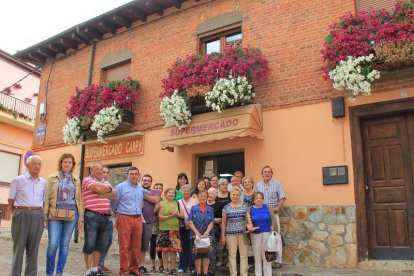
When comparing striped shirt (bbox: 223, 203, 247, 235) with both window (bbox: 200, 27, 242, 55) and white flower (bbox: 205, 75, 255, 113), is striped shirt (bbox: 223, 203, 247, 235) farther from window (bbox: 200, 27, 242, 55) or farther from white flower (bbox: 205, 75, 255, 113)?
window (bbox: 200, 27, 242, 55)

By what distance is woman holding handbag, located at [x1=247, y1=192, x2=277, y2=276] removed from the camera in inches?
256

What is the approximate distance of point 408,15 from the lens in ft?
22.2

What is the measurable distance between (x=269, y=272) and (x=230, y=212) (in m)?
1.15

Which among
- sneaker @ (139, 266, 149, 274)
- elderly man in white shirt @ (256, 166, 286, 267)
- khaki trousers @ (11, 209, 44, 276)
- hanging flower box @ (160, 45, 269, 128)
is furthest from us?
hanging flower box @ (160, 45, 269, 128)

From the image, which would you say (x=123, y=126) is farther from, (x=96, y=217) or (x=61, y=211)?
(x=61, y=211)

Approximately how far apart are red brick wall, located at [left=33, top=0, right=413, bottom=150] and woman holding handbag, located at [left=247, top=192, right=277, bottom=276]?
2648 millimetres

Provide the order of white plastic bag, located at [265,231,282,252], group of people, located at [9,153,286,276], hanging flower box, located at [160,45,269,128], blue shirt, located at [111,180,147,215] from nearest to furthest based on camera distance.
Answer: group of people, located at [9,153,286,276] → white plastic bag, located at [265,231,282,252] → blue shirt, located at [111,180,147,215] → hanging flower box, located at [160,45,269,128]

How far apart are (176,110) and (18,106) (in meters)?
15.8

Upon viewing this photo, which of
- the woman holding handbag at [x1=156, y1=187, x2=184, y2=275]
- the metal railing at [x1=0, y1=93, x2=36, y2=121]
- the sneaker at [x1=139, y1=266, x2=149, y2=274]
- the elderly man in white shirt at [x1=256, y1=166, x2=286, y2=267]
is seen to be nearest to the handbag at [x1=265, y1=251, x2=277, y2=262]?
the elderly man in white shirt at [x1=256, y1=166, x2=286, y2=267]

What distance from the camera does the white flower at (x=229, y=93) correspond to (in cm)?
829

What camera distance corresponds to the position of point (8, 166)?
2109 cm

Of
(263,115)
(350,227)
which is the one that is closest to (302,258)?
(350,227)

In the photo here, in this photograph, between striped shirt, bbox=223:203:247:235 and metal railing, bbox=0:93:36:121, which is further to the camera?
metal railing, bbox=0:93:36:121

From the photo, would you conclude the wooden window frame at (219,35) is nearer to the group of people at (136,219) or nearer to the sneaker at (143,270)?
the group of people at (136,219)
